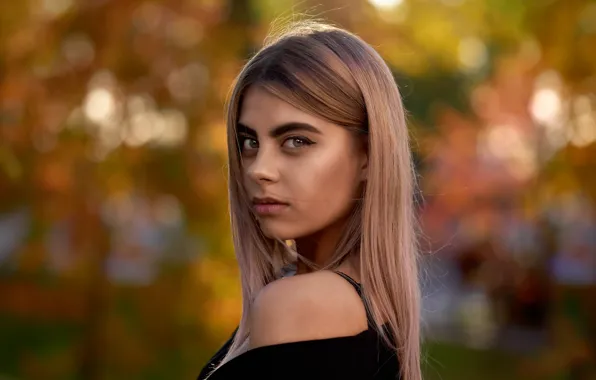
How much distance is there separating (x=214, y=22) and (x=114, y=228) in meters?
2.34

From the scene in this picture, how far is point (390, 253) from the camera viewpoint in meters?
2.07

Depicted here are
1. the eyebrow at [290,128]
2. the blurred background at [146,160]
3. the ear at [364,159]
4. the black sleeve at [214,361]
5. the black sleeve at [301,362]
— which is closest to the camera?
the black sleeve at [301,362]

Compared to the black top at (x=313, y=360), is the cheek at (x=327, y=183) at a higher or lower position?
higher

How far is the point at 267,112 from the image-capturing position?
6.73ft

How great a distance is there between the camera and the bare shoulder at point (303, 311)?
72.6 inches

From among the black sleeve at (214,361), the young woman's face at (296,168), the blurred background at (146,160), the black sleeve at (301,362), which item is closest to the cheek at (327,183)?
the young woman's face at (296,168)

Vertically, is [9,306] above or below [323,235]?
below

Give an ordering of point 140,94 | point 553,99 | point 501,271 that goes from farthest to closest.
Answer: point 501,271 < point 553,99 < point 140,94

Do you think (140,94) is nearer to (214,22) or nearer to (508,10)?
(214,22)

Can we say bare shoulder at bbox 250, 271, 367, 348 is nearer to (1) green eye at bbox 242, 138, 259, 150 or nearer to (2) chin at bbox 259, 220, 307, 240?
(2) chin at bbox 259, 220, 307, 240

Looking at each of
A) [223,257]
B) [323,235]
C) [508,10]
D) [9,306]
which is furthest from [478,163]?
[323,235]

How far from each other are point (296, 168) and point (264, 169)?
8cm

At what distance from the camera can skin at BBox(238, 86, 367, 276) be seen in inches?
79.8

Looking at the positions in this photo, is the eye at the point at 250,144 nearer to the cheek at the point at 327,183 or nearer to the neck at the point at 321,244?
the cheek at the point at 327,183
